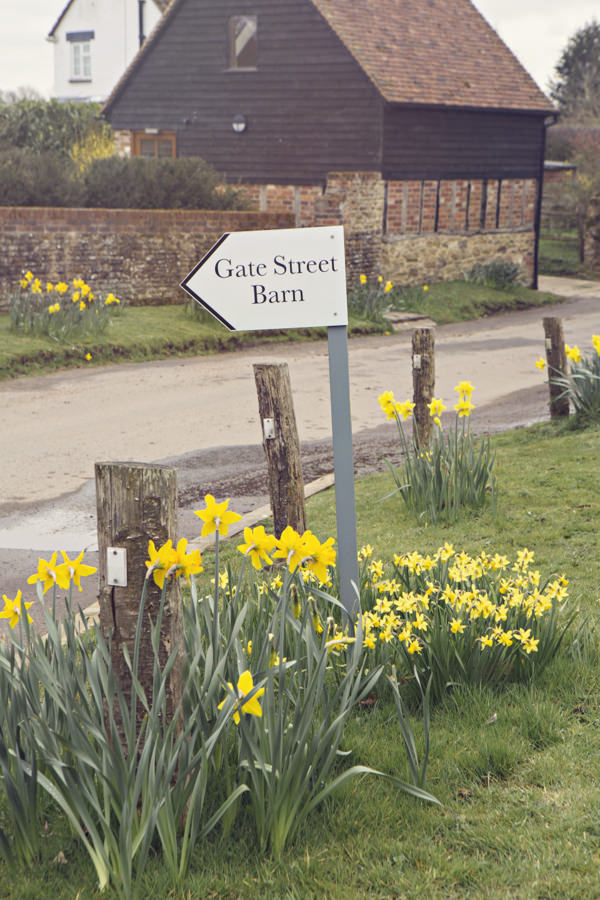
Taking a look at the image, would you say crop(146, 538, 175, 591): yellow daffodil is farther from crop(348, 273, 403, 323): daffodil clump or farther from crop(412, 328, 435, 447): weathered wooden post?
crop(348, 273, 403, 323): daffodil clump

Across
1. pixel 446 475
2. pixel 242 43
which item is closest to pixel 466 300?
pixel 242 43

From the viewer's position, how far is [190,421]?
10820 mm

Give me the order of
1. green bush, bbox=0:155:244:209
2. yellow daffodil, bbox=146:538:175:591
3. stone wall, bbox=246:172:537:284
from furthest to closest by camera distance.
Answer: stone wall, bbox=246:172:537:284, green bush, bbox=0:155:244:209, yellow daffodil, bbox=146:538:175:591

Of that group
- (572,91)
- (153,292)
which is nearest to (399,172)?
(153,292)

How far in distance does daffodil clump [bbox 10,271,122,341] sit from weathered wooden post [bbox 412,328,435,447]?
7494 mm

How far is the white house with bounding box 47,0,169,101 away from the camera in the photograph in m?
46.1

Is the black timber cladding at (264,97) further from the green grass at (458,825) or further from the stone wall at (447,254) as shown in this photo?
the green grass at (458,825)

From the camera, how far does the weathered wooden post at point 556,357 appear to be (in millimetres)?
9352

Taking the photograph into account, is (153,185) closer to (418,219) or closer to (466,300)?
(418,219)

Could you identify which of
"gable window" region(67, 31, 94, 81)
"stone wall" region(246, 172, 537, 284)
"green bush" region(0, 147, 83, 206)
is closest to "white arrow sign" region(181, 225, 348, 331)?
"green bush" region(0, 147, 83, 206)

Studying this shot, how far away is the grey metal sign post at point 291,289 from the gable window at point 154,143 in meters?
23.4

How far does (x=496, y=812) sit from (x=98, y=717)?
128 centimetres

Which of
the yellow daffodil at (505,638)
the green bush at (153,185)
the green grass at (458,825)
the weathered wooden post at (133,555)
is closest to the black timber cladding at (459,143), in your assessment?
the green bush at (153,185)

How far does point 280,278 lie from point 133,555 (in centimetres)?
141
